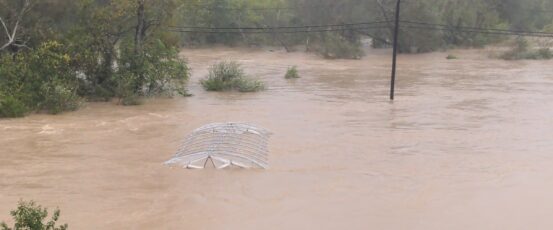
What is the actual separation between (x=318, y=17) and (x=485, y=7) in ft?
48.2

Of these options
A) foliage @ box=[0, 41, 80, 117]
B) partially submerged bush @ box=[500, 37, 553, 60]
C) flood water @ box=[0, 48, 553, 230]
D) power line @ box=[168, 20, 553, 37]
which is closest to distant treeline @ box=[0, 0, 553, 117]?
foliage @ box=[0, 41, 80, 117]

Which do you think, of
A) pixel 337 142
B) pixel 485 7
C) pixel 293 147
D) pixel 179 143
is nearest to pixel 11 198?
pixel 179 143

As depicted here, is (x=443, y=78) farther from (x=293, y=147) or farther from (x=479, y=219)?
(x=479, y=219)

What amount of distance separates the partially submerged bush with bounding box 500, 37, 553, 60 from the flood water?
16.1 m

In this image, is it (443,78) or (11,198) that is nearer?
(11,198)

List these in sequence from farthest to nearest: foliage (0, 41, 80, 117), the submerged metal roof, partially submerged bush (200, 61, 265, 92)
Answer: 1. partially submerged bush (200, 61, 265, 92)
2. foliage (0, 41, 80, 117)
3. the submerged metal roof

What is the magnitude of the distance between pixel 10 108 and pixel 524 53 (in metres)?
35.5

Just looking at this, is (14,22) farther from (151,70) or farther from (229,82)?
(229,82)

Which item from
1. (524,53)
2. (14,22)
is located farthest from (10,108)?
(524,53)

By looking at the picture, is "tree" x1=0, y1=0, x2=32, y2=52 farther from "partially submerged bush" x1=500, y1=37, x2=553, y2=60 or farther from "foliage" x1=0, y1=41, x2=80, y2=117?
"partially submerged bush" x1=500, y1=37, x2=553, y2=60

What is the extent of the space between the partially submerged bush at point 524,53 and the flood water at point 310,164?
16088 mm

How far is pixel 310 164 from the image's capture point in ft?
52.3

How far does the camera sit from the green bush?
2162 centimetres

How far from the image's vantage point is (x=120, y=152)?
17094 mm
